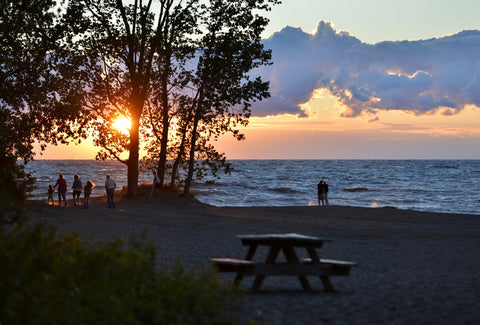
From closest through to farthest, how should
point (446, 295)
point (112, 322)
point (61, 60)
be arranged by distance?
1. point (112, 322)
2. point (446, 295)
3. point (61, 60)

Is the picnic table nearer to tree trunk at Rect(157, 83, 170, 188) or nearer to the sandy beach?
the sandy beach

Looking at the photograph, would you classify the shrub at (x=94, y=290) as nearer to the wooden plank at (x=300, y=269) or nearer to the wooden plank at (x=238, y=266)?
the wooden plank at (x=238, y=266)

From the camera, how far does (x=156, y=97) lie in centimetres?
3366

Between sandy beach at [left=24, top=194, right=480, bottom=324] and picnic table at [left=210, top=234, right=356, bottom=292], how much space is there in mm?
383

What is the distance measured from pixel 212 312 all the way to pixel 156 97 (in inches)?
1088

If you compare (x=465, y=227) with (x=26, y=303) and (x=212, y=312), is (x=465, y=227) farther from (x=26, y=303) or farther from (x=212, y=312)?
(x=26, y=303)

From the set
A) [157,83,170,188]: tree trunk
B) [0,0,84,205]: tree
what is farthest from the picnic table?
[157,83,170,188]: tree trunk

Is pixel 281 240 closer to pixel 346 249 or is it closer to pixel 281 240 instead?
pixel 281 240

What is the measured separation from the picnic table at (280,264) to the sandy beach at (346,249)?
1.26ft

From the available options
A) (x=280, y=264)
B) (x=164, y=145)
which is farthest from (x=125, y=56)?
(x=280, y=264)

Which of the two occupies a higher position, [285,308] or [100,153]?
[100,153]

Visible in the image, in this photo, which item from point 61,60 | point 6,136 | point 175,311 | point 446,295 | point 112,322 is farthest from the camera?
point 61,60

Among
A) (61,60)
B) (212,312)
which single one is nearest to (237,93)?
(61,60)

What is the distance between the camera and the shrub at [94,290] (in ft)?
18.0
